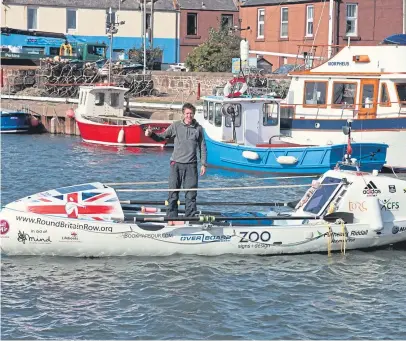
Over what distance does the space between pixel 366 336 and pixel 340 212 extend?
3970 mm

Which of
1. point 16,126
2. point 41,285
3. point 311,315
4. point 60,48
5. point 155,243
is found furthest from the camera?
point 60,48

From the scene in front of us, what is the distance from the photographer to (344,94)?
28.3 meters

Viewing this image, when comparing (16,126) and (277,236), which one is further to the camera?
(16,126)

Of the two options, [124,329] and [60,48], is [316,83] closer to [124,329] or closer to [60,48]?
[124,329]

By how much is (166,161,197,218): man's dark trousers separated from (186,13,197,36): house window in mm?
44511

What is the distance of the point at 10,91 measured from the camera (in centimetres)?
4788

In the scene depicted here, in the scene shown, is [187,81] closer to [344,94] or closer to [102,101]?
[102,101]

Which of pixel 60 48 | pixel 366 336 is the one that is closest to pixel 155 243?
pixel 366 336

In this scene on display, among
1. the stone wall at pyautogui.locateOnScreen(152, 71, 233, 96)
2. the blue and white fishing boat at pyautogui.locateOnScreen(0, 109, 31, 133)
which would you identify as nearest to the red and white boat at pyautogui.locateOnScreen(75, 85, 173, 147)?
the blue and white fishing boat at pyautogui.locateOnScreen(0, 109, 31, 133)

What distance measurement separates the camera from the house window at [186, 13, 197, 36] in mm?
59125

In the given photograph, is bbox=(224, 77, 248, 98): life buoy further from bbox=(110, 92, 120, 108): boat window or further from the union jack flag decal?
the union jack flag decal

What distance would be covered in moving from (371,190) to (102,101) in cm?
2408

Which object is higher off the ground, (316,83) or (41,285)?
(316,83)

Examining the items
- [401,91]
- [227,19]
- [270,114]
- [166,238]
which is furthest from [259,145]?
[227,19]
